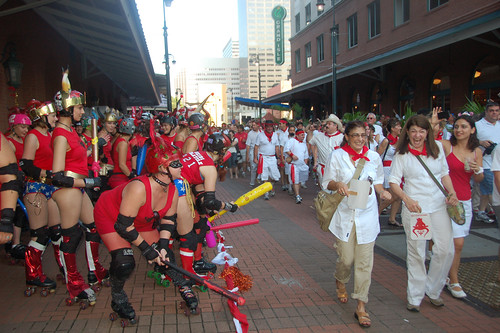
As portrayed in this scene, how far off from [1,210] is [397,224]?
644 cm

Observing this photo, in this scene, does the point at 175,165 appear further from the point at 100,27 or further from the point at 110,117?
the point at 100,27

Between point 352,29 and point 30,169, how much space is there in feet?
77.7

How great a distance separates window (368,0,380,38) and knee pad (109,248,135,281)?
2119cm

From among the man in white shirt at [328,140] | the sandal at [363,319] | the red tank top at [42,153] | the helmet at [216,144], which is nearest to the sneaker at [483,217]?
the man in white shirt at [328,140]

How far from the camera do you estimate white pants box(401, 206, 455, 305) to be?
4.13 m

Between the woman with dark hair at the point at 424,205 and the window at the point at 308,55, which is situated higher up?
the window at the point at 308,55

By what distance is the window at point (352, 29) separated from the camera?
24156 millimetres

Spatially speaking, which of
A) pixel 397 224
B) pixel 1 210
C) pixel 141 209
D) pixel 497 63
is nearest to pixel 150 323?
pixel 141 209

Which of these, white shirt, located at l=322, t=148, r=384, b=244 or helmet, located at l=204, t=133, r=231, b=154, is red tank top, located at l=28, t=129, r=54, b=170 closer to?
helmet, located at l=204, t=133, r=231, b=154

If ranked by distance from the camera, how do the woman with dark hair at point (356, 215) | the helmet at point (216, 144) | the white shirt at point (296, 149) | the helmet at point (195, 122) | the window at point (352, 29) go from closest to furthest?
the woman with dark hair at point (356, 215)
the helmet at point (216, 144)
the helmet at point (195, 122)
the white shirt at point (296, 149)
the window at point (352, 29)

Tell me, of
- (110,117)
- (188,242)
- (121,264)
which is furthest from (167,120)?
(121,264)

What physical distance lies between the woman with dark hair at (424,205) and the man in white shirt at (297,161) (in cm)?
596

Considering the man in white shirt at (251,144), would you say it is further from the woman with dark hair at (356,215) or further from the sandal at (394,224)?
the woman with dark hair at (356,215)

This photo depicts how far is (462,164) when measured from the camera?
4.70m
